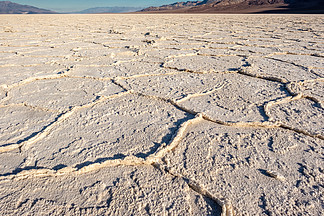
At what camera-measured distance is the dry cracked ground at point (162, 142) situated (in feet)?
2.18

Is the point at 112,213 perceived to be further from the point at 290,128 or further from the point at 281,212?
the point at 290,128

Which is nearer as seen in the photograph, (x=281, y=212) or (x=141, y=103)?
(x=281, y=212)

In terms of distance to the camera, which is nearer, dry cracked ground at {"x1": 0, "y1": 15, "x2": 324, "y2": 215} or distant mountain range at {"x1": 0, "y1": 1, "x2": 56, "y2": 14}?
dry cracked ground at {"x1": 0, "y1": 15, "x2": 324, "y2": 215}

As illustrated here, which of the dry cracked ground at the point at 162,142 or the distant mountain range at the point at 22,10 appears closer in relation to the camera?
the dry cracked ground at the point at 162,142

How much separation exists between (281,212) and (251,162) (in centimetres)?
22

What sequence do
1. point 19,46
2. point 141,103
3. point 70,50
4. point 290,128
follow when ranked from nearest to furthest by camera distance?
point 290,128 < point 141,103 < point 70,50 < point 19,46

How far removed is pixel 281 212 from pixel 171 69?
1.58 metres

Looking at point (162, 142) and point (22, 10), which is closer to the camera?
point (162, 142)

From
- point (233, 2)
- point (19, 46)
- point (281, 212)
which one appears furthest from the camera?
point (233, 2)

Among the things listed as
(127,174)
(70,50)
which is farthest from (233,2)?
(127,174)

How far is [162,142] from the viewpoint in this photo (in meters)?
0.95

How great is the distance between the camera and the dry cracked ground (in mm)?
665

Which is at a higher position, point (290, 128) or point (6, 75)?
point (6, 75)

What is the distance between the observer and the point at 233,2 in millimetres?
29969
